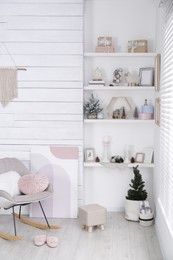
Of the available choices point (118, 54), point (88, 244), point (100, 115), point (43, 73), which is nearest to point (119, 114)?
point (100, 115)

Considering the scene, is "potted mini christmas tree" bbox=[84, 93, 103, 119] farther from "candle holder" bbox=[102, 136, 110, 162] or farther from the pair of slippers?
the pair of slippers

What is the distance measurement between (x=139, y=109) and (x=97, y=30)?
1.07m

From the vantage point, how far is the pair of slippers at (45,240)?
153 inches

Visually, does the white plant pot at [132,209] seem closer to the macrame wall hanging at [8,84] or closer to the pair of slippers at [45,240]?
the pair of slippers at [45,240]

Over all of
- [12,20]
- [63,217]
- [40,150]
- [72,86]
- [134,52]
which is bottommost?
[63,217]

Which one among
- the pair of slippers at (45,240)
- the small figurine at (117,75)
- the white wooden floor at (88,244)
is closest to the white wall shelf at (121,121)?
the small figurine at (117,75)

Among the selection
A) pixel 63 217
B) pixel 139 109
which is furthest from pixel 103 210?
pixel 139 109

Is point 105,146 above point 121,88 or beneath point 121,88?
→ beneath

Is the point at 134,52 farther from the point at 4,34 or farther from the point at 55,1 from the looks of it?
the point at 4,34

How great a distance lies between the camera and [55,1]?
477 centimetres

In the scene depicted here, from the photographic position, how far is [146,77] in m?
4.85

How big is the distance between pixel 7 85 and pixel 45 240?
1898mm

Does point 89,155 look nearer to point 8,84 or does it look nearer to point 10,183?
point 10,183

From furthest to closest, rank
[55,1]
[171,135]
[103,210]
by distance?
[55,1] < [103,210] < [171,135]
